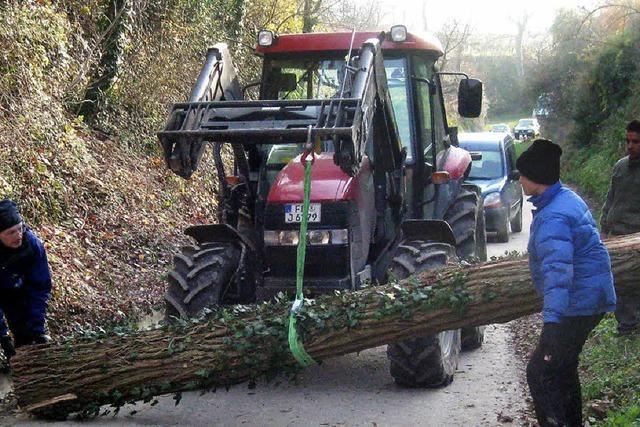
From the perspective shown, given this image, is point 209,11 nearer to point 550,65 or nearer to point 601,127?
point 601,127

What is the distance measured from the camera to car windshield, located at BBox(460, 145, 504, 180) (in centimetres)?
1678

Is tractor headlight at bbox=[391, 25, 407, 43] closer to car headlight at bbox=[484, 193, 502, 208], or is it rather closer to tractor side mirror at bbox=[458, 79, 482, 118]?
tractor side mirror at bbox=[458, 79, 482, 118]

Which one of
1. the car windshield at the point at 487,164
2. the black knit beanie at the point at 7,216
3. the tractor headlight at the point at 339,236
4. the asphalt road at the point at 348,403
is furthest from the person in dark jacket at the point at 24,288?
the car windshield at the point at 487,164

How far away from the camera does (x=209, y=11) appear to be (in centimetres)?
1709

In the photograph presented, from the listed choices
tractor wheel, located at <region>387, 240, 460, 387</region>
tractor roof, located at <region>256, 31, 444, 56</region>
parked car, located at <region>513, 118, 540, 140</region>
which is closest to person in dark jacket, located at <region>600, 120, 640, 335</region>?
tractor wheel, located at <region>387, 240, 460, 387</region>

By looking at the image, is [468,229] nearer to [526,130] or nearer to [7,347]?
[7,347]

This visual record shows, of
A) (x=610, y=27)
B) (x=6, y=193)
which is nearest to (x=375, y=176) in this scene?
(x=6, y=193)

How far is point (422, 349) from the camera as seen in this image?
647cm

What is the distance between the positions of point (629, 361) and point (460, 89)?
3.06 meters

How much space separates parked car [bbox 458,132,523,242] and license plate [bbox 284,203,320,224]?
8.90 meters

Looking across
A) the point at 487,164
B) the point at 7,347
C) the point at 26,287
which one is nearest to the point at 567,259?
the point at 26,287

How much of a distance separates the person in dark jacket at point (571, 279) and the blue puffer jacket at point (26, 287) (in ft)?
11.4

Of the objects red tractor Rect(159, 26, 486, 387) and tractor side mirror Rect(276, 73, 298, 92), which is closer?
red tractor Rect(159, 26, 486, 387)

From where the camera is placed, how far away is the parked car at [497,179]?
614 inches
